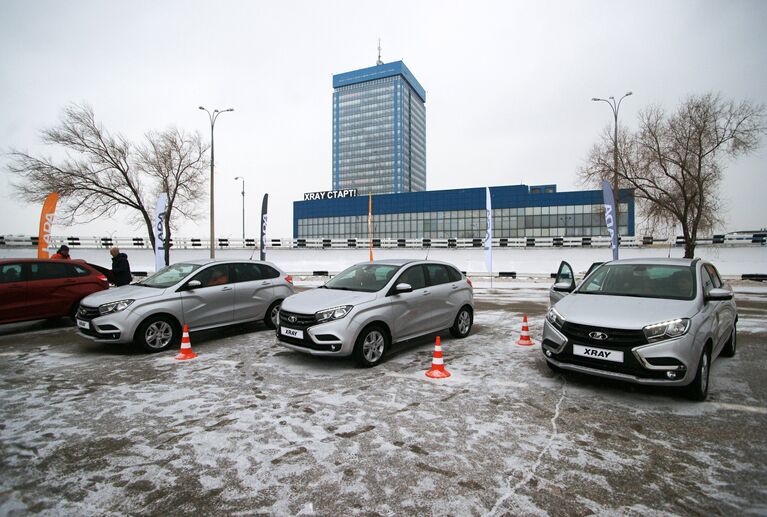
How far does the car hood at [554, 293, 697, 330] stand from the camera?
14.5 feet

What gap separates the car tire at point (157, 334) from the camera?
263 inches

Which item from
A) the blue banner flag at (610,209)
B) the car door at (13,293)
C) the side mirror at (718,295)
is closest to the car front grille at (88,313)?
the car door at (13,293)

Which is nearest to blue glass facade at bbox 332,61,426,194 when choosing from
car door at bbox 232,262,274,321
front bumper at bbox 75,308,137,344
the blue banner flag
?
the blue banner flag

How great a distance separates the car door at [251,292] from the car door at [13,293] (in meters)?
4.49

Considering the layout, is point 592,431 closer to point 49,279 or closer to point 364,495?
point 364,495

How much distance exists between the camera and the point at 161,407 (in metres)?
4.40

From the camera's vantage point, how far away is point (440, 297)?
7188 mm

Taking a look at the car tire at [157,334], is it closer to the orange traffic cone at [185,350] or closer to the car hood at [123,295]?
the car hood at [123,295]

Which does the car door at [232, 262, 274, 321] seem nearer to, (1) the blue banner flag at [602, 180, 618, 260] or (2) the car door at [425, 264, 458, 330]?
(2) the car door at [425, 264, 458, 330]

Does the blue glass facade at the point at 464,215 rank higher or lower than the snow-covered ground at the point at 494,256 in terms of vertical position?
higher

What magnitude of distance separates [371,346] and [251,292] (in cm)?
340

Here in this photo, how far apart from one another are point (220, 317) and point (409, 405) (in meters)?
4.75

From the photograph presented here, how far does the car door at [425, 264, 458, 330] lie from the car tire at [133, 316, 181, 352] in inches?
178

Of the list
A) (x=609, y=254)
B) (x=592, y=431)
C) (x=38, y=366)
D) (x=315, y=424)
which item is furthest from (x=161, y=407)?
(x=609, y=254)
